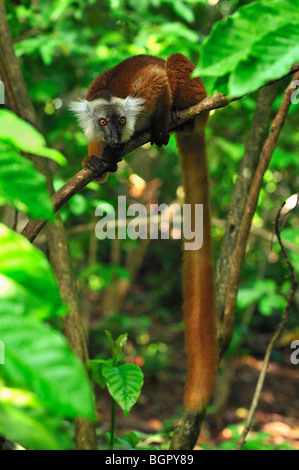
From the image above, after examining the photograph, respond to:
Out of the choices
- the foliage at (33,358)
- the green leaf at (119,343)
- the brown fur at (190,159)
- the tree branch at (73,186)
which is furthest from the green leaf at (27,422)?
the brown fur at (190,159)

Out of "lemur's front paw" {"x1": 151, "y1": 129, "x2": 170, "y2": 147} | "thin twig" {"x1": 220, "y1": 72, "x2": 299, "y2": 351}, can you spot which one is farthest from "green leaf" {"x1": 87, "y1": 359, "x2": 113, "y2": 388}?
"lemur's front paw" {"x1": 151, "y1": 129, "x2": 170, "y2": 147}

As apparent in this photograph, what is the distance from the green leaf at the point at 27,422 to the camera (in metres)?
0.62

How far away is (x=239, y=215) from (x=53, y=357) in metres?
2.32

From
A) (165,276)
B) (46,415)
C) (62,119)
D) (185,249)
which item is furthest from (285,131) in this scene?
(46,415)

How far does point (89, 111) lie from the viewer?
3.34 m

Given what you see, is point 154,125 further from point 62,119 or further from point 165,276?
point 165,276

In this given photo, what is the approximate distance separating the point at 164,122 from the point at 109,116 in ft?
1.40

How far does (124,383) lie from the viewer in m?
1.96

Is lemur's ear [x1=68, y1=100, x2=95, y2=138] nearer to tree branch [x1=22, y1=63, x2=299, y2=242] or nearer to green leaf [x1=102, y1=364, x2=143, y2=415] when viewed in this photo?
tree branch [x1=22, y1=63, x2=299, y2=242]

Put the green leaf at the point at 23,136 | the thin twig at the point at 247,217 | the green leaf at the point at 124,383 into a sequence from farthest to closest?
the thin twig at the point at 247,217, the green leaf at the point at 124,383, the green leaf at the point at 23,136

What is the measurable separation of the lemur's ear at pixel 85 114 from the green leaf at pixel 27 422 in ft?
9.07

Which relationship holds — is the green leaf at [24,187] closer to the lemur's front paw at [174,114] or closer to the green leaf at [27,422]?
the green leaf at [27,422]

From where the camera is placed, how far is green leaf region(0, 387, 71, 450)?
62 centimetres

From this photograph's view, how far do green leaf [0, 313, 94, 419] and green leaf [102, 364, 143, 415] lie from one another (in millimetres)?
1279
